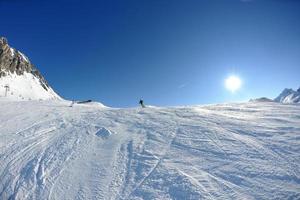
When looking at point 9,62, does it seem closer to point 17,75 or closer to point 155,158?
point 17,75

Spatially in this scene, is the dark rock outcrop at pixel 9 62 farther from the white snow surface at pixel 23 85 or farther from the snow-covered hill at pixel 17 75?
the white snow surface at pixel 23 85

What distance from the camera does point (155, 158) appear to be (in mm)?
9758

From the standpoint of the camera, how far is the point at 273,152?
983 cm

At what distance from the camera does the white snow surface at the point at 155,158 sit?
7.96 m

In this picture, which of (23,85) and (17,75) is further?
(17,75)

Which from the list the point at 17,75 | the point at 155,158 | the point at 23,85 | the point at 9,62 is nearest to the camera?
the point at 155,158

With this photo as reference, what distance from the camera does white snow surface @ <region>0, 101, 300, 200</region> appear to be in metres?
7.96

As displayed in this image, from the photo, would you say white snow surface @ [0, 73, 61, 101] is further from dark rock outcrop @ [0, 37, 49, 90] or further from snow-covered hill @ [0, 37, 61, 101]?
dark rock outcrop @ [0, 37, 49, 90]

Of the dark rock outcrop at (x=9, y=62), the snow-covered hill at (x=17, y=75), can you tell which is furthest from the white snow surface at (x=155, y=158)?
the dark rock outcrop at (x=9, y=62)

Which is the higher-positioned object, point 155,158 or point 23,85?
point 23,85

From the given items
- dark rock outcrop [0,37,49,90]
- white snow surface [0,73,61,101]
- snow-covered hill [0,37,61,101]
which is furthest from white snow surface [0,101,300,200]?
dark rock outcrop [0,37,49,90]

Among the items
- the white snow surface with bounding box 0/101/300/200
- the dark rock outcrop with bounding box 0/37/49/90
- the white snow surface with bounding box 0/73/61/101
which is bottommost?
the white snow surface with bounding box 0/101/300/200

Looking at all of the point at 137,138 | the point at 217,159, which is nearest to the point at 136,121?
the point at 137,138

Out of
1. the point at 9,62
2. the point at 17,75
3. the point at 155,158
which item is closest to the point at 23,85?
the point at 17,75
